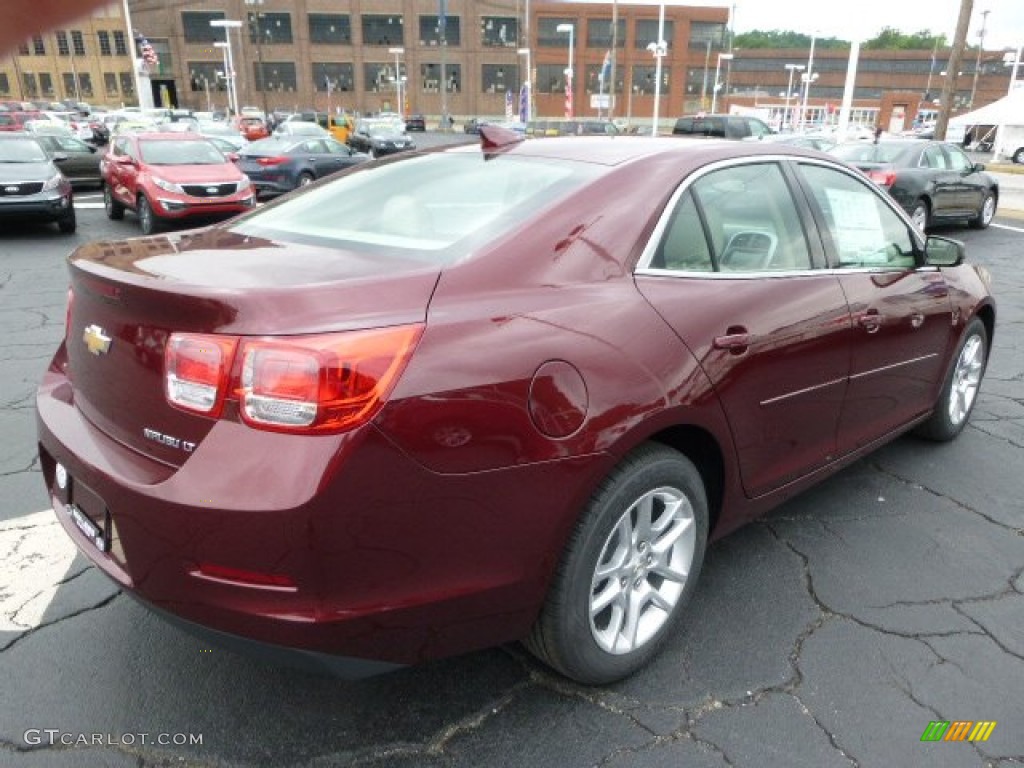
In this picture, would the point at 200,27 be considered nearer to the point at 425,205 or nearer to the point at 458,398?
the point at 425,205

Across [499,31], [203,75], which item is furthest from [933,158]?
[203,75]

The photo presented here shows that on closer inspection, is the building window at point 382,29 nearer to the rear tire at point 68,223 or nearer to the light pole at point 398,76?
the light pole at point 398,76

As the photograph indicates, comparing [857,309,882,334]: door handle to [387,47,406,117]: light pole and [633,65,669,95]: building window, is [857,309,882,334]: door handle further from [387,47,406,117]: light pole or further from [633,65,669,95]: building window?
[633,65,669,95]: building window

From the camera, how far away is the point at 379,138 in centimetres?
3241

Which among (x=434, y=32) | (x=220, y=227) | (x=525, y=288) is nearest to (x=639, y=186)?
(x=525, y=288)

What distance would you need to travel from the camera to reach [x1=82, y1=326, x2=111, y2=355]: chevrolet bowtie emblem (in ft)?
7.01

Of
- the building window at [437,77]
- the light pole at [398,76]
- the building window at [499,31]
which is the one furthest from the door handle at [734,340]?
the building window at [499,31]

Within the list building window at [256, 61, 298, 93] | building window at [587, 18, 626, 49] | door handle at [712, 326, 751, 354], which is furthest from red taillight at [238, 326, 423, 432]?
building window at [587, 18, 626, 49]

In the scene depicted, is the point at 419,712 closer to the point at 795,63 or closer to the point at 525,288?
the point at 525,288

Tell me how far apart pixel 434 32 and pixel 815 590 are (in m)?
88.3

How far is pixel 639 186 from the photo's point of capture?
254 centimetres

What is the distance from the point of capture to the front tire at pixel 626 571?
219cm

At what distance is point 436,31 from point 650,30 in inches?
903

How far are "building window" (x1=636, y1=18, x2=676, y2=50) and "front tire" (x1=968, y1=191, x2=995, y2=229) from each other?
76.6m
